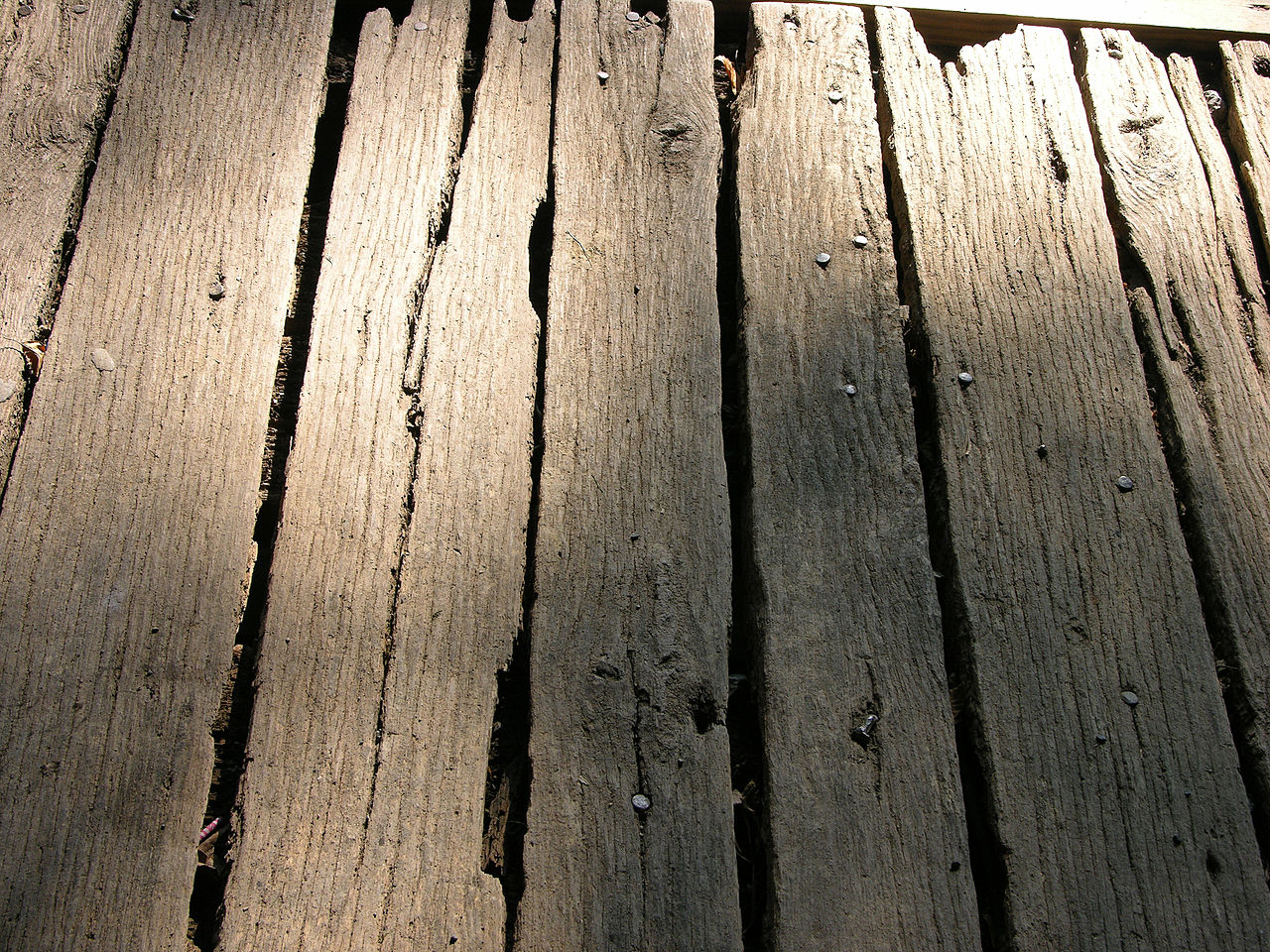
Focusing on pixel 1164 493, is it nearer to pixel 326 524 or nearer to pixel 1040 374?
pixel 1040 374

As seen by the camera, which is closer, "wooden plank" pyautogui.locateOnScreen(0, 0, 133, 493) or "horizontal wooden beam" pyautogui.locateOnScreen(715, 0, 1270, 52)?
"wooden plank" pyautogui.locateOnScreen(0, 0, 133, 493)

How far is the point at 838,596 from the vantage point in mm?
1371

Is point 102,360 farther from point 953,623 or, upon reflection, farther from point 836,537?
point 953,623

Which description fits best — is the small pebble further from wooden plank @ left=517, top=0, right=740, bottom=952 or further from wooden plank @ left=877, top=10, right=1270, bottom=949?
wooden plank @ left=877, top=10, right=1270, bottom=949

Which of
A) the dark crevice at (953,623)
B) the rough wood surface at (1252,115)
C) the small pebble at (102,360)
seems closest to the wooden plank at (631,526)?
the dark crevice at (953,623)

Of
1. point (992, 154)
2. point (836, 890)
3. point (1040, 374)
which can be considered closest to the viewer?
point (836, 890)

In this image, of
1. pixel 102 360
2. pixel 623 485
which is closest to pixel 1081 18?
pixel 623 485

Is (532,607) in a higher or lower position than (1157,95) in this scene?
lower

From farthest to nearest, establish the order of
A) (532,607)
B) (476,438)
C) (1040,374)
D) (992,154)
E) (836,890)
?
(992,154)
(1040,374)
(476,438)
(532,607)
(836,890)

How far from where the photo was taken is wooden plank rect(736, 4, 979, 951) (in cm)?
122

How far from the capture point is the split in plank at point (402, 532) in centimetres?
118

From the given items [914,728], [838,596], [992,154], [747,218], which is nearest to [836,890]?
[914,728]

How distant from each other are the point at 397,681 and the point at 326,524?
0.27 metres

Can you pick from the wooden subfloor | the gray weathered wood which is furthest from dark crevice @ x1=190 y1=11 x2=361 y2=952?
the gray weathered wood
